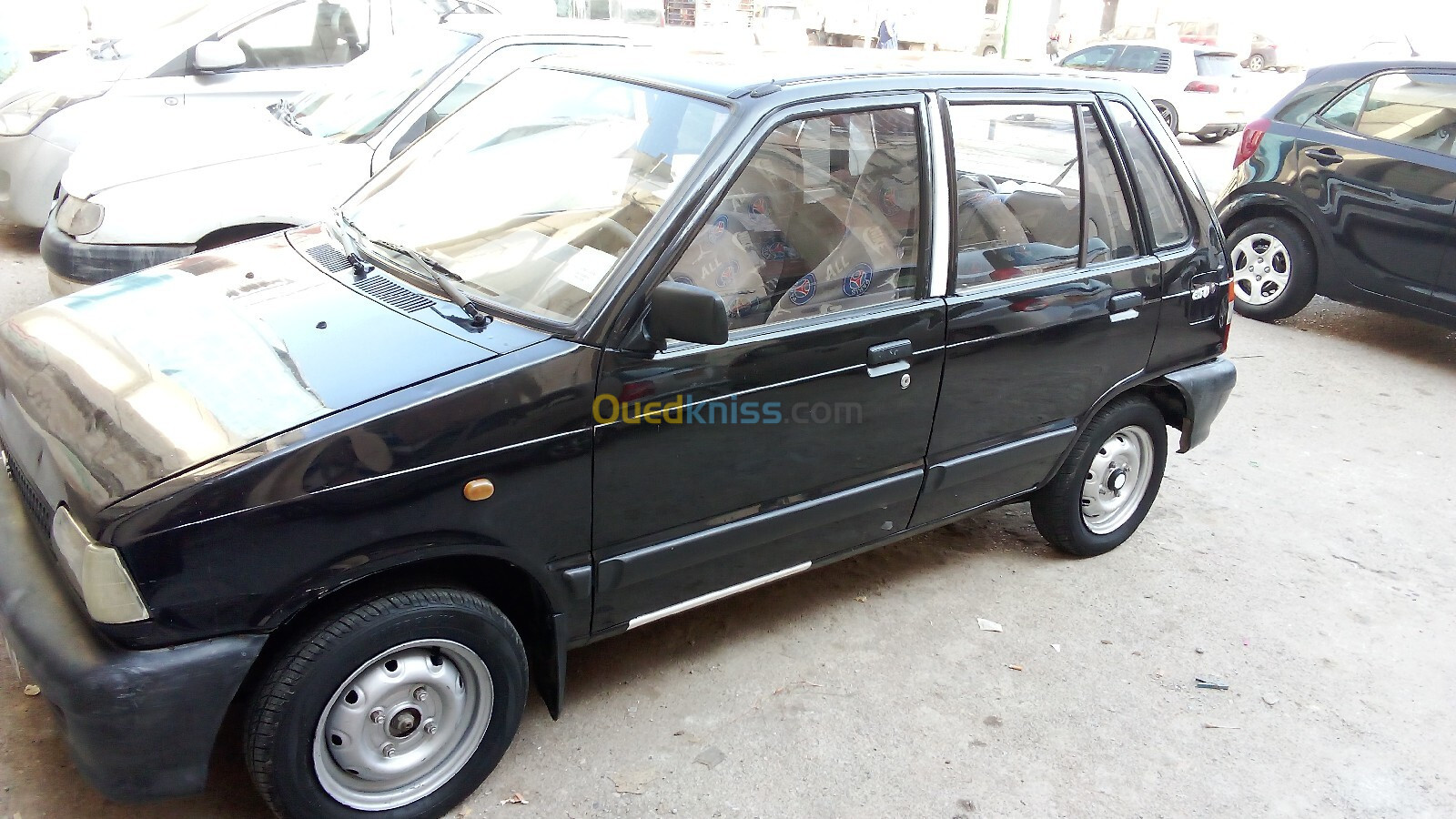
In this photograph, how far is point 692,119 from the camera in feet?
9.31

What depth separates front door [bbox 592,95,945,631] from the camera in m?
2.68

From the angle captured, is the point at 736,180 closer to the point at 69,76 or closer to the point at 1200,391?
the point at 1200,391

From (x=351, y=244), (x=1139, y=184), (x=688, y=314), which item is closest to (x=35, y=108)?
(x=351, y=244)

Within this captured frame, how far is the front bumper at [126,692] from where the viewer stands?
2.09 m

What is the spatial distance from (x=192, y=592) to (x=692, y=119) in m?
1.70

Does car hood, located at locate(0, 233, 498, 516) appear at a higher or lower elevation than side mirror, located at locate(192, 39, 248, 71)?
lower

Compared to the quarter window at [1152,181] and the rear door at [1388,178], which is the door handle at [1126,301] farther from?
the rear door at [1388,178]

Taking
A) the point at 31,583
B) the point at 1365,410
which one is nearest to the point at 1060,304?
the point at 31,583

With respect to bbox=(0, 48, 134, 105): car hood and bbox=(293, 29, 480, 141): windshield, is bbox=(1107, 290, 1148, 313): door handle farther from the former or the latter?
bbox=(0, 48, 134, 105): car hood

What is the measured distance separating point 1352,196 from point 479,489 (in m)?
6.56

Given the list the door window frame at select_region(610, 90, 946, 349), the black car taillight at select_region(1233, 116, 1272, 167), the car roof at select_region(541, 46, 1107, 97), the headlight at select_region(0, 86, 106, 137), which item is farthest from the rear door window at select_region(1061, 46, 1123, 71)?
the door window frame at select_region(610, 90, 946, 349)

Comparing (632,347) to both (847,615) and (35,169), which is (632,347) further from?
(35,169)

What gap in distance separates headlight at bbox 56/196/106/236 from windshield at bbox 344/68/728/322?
208cm

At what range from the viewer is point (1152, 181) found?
377 cm
